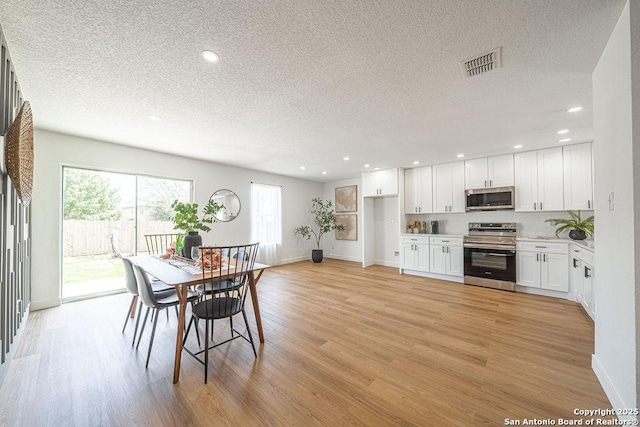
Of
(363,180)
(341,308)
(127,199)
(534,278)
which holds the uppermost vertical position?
(363,180)

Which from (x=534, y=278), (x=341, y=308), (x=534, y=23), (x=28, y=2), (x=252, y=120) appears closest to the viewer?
(x=28, y=2)

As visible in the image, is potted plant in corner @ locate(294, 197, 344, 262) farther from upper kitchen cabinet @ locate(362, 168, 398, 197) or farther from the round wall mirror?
the round wall mirror

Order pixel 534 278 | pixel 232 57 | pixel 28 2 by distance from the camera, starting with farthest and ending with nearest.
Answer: pixel 534 278, pixel 232 57, pixel 28 2

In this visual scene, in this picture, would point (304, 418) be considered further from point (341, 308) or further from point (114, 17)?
point (114, 17)

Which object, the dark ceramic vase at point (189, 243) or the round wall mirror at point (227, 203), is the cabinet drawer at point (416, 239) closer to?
the round wall mirror at point (227, 203)

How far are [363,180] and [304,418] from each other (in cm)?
529

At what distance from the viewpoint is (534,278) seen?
3.91 metres

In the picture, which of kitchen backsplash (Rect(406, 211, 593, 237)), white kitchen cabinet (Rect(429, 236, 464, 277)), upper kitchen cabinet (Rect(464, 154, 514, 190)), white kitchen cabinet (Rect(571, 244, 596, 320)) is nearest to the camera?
white kitchen cabinet (Rect(571, 244, 596, 320))

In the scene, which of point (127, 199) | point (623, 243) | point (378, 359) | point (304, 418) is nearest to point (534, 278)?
point (623, 243)

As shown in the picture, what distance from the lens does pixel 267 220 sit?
6.29 meters

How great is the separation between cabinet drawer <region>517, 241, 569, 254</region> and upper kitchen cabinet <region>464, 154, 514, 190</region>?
111 cm

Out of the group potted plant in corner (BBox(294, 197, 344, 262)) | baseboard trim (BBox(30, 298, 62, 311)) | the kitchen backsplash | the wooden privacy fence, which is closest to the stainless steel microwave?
the kitchen backsplash

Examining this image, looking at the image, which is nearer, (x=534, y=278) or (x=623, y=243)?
(x=623, y=243)

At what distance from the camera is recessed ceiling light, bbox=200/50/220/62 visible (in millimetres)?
1732
